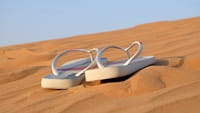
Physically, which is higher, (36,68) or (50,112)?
(50,112)

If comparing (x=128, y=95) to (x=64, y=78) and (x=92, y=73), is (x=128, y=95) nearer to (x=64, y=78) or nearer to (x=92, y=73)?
(x=92, y=73)

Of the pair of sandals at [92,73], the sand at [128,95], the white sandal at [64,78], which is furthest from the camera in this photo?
the white sandal at [64,78]

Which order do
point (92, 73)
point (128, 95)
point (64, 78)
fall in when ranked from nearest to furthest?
point (128, 95) < point (92, 73) < point (64, 78)

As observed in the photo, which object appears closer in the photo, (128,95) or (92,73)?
(128,95)

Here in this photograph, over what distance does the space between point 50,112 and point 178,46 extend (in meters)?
2.42

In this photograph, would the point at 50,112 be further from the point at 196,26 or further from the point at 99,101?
the point at 196,26

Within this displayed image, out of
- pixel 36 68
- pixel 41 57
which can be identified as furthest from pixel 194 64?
pixel 41 57

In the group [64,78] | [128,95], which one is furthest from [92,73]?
[128,95]

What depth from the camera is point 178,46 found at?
14.3ft

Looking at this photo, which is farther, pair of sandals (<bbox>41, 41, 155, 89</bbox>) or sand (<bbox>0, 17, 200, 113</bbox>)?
pair of sandals (<bbox>41, 41, 155, 89</bbox>)

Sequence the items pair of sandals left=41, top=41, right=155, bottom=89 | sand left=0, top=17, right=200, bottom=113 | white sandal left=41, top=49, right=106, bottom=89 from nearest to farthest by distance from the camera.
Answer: sand left=0, top=17, right=200, bottom=113, pair of sandals left=41, top=41, right=155, bottom=89, white sandal left=41, top=49, right=106, bottom=89

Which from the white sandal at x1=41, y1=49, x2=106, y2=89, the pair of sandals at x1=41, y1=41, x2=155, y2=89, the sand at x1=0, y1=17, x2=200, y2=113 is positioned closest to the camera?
the sand at x1=0, y1=17, x2=200, y2=113

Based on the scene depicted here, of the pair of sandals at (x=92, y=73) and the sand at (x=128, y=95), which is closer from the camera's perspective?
the sand at (x=128, y=95)

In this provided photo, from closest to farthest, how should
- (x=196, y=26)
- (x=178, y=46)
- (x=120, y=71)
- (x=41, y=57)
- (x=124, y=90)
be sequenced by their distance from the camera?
(x=124, y=90) < (x=120, y=71) < (x=178, y=46) < (x=41, y=57) < (x=196, y=26)
